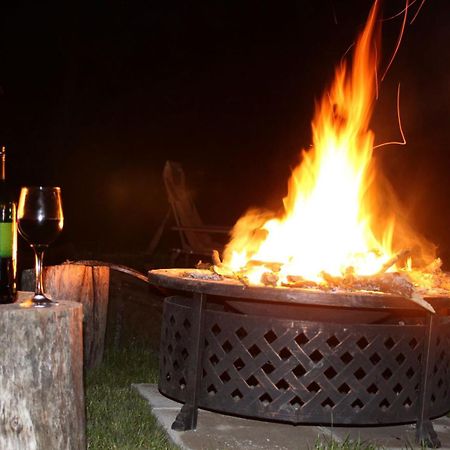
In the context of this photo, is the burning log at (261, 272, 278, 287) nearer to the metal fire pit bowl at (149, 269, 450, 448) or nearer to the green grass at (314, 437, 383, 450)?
the metal fire pit bowl at (149, 269, 450, 448)

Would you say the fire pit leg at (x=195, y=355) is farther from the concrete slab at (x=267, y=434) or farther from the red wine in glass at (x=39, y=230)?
the red wine in glass at (x=39, y=230)

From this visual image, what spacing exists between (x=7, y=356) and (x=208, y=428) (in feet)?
4.92

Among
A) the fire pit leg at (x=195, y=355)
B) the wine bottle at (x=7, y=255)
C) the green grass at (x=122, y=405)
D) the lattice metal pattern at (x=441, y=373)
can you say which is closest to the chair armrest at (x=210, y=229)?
the green grass at (x=122, y=405)

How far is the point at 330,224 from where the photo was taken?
4.32m

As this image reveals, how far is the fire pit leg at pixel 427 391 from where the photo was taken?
3.45 m

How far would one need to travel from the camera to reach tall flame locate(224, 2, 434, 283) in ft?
13.5

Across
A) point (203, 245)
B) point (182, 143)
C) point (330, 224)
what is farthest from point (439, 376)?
point (182, 143)

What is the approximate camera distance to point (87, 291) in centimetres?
481

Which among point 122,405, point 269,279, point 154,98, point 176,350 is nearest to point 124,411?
point 122,405

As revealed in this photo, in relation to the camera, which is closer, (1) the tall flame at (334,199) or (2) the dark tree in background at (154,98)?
(1) the tall flame at (334,199)

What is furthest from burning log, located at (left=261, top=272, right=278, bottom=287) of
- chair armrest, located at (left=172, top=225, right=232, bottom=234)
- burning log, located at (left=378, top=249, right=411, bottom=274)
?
chair armrest, located at (left=172, top=225, right=232, bottom=234)

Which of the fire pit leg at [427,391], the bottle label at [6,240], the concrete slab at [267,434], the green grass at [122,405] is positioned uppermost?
the bottle label at [6,240]

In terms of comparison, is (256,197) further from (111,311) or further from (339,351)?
(339,351)

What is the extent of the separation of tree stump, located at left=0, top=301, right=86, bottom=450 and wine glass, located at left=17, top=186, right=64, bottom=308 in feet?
0.40
